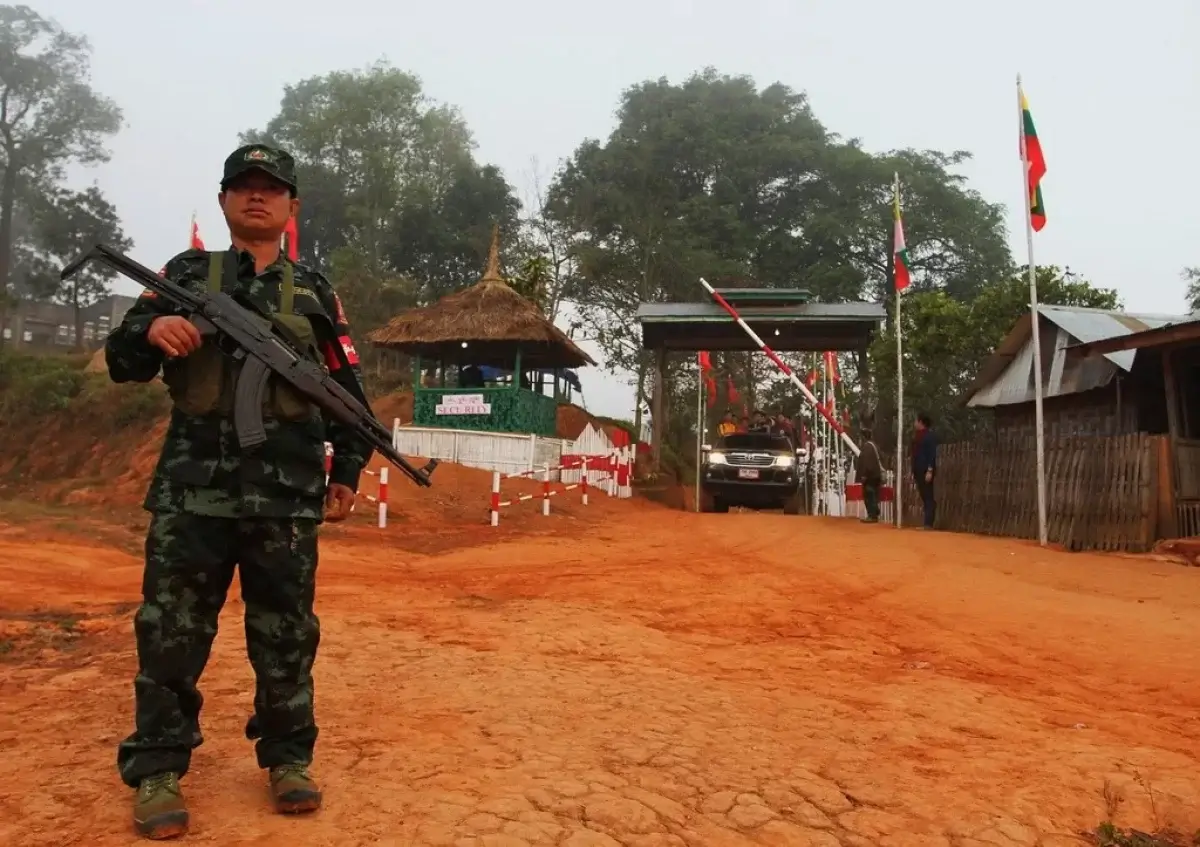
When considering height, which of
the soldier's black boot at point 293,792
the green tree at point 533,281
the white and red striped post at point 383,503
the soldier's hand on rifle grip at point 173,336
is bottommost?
the soldier's black boot at point 293,792

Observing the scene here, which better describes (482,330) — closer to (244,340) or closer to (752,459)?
(752,459)

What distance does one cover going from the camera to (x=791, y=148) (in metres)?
37.3

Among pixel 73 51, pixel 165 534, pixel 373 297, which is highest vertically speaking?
pixel 73 51

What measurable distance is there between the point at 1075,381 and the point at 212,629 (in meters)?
15.9

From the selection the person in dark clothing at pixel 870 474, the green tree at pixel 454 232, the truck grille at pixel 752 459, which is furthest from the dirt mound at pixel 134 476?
the green tree at pixel 454 232

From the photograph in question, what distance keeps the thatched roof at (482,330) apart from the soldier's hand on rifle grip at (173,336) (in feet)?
60.4

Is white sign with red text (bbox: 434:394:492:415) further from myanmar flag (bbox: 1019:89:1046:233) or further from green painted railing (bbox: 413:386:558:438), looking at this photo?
myanmar flag (bbox: 1019:89:1046:233)

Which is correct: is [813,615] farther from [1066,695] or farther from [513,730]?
[513,730]

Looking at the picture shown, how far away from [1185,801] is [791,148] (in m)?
37.3

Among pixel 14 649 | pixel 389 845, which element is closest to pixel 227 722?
pixel 389 845

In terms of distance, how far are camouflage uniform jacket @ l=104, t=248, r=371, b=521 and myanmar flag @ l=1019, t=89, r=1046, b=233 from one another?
11.4 metres

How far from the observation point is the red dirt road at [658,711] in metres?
2.56

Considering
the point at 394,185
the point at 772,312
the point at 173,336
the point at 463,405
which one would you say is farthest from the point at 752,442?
the point at 394,185

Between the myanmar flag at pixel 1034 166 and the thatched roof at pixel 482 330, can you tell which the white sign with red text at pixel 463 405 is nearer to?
the thatched roof at pixel 482 330
